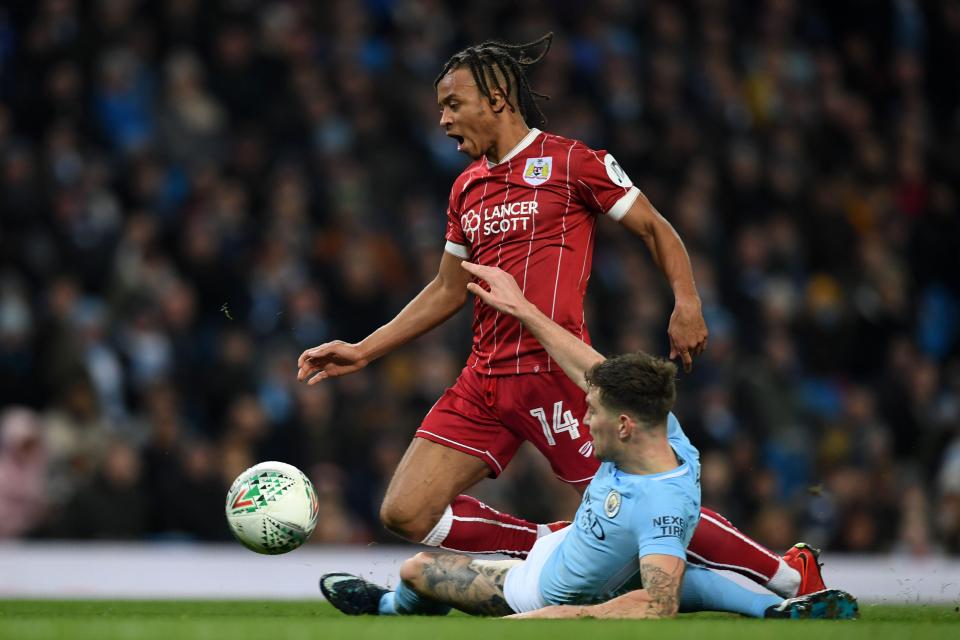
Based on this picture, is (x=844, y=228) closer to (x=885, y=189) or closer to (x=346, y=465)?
(x=885, y=189)

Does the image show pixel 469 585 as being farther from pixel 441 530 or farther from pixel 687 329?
pixel 687 329

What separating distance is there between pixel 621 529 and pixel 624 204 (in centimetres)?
141

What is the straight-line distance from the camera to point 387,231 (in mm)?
12000

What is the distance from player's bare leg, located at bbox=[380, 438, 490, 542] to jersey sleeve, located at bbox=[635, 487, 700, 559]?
1.04m

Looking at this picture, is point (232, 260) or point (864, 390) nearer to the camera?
point (232, 260)

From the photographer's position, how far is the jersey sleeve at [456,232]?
6465mm

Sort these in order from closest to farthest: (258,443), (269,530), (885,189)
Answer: (269,530)
(258,443)
(885,189)

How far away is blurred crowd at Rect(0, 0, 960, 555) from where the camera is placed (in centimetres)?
1019

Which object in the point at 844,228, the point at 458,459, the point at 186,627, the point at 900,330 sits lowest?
the point at 186,627

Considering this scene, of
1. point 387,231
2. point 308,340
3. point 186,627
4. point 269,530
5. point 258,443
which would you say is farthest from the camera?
point 387,231

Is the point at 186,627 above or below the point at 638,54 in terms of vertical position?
below

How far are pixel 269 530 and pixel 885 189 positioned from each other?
9512 millimetres

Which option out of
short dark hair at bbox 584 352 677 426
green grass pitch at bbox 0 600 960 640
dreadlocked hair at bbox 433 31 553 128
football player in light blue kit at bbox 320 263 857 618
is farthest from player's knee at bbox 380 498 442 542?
dreadlocked hair at bbox 433 31 553 128

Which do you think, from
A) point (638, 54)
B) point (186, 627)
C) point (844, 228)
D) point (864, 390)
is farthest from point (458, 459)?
point (638, 54)
